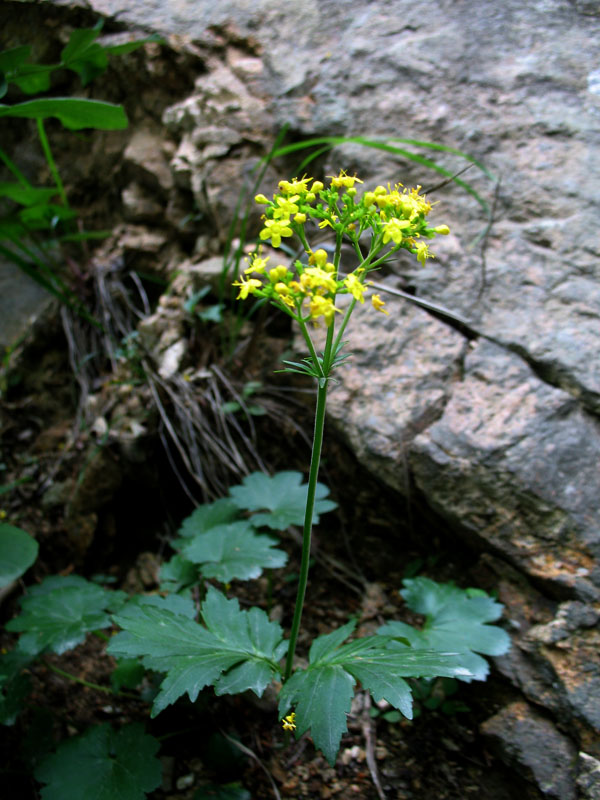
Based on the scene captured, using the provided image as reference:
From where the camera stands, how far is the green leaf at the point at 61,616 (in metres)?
1.48

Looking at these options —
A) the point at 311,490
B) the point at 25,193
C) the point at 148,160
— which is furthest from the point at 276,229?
the point at 148,160

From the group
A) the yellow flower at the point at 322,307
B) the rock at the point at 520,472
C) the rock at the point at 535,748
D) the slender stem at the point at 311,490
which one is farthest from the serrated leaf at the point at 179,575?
the yellow flower at the point at 322,307

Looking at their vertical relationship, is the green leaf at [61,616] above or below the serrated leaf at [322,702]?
below

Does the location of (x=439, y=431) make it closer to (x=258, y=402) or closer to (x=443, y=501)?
(x=443, y=501)

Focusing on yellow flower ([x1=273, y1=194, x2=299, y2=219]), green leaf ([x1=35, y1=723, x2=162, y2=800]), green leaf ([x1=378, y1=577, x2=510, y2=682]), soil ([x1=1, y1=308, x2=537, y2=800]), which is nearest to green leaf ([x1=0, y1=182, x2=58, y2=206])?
soil ([x1=1, y1=308, x2=537, y2=800])

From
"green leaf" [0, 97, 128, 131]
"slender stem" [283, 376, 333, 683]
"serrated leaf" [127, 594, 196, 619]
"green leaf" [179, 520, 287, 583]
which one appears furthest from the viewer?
"green leaf" [0, 97, 128, 131]

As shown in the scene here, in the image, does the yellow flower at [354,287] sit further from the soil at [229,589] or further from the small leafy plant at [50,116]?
the small leafy plant at [50,116]

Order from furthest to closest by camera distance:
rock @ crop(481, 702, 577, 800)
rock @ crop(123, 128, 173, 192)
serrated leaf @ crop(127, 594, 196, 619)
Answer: rock @ crop(123, 128, 173, 192), serrated leaf @ crop(127, 594, 196, 619), rock @ crop(481, 702, 577, 800)

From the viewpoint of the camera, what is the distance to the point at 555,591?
4.95ft

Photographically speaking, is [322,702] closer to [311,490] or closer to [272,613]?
[311,490]

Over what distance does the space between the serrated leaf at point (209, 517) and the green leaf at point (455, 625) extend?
0.62m

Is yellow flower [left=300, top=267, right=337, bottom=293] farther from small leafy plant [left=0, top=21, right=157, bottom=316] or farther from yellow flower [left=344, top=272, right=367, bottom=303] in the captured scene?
small leafy plant [left=0, top=21, right=157, bottom=316]

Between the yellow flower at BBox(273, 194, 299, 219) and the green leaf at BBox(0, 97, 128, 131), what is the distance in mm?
991

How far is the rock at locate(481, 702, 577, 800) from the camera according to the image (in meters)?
1.29
